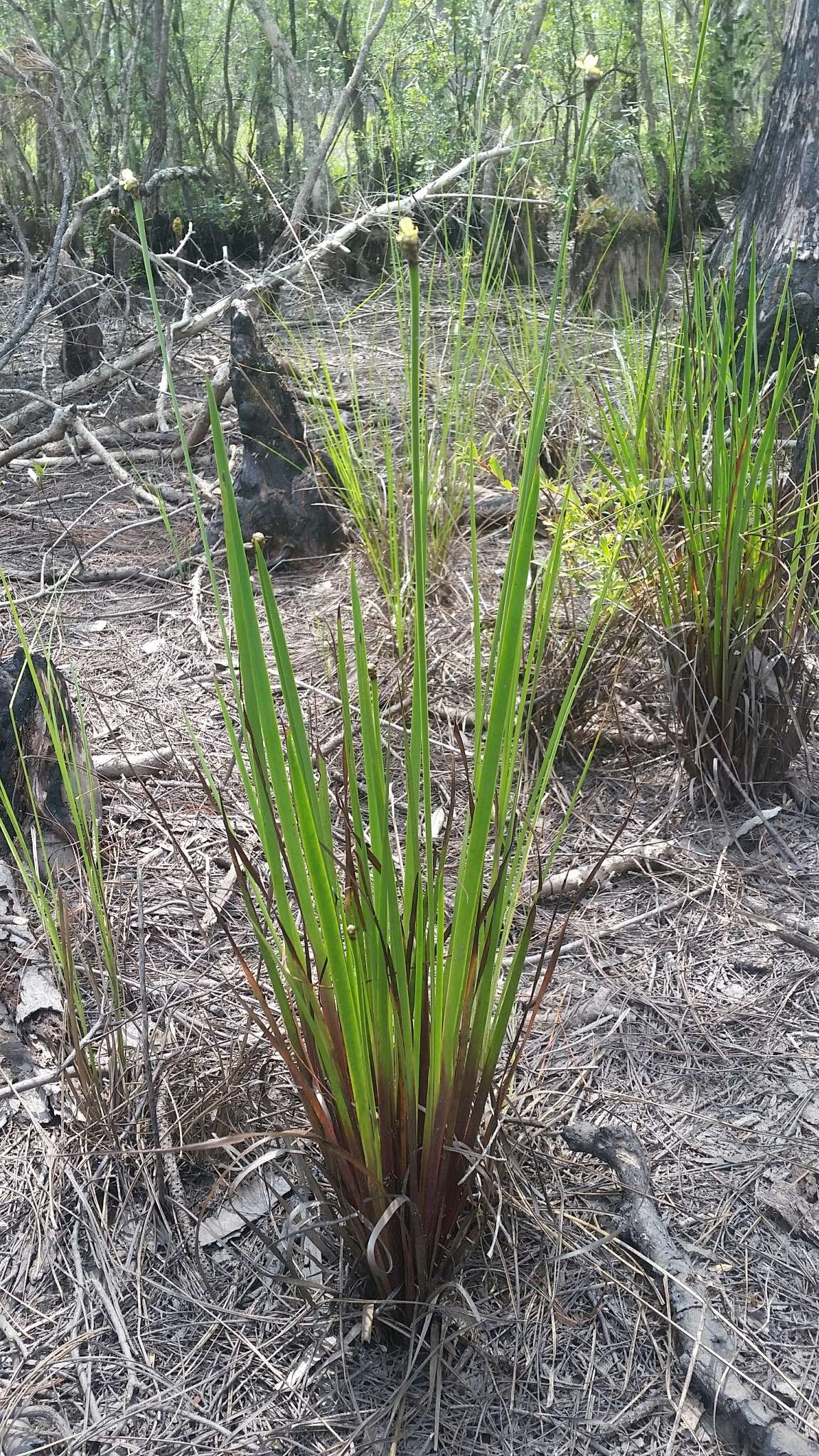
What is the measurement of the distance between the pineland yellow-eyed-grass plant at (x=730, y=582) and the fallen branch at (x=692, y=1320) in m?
0.88

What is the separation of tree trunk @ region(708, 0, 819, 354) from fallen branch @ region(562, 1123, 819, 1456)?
239cm

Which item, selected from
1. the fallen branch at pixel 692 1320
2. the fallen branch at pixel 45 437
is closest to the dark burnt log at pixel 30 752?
the fallen branch at pixel 692 1320

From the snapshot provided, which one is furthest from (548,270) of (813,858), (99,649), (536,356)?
(813,858)

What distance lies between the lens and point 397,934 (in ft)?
3.14

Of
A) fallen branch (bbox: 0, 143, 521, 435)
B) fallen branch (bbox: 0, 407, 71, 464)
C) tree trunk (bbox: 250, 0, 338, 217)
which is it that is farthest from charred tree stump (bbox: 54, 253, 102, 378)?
tree trunk (bbox: 250, 0, 338, 217)

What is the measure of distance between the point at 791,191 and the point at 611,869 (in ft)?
7.70

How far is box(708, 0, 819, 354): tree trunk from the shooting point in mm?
3004

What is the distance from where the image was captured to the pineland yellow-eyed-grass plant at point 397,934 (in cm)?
87

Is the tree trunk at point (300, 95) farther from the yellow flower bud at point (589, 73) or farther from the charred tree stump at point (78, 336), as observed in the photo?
the yellow flower bud at point (589, 73)

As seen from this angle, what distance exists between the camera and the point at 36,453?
3.68 metres

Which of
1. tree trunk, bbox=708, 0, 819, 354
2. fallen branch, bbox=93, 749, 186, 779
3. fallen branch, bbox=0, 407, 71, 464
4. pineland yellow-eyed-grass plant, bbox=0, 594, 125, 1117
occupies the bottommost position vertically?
fallen branch, bbox=93, 749, 186, 779

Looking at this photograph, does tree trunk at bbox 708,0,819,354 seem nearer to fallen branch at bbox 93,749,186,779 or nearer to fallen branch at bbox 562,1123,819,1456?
fallen branch at bbox 93,749,186,779

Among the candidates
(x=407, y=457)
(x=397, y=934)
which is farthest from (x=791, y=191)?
(x=397, y=934)

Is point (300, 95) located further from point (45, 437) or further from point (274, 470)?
point (274, 470)
